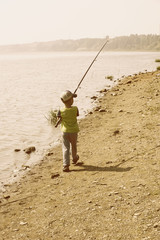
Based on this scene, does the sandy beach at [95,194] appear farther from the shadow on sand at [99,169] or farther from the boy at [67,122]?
the boy at [67,122]

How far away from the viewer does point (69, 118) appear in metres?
7.36

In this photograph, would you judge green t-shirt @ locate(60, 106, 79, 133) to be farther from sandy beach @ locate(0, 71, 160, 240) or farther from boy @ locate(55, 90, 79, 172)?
sandy beach @ locate(0, 71, 160, 240)

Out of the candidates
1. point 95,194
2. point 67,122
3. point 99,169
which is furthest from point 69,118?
point 95,194

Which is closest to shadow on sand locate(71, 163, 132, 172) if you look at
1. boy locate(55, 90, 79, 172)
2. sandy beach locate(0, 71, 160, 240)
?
sandy beach locate(0, 71, 160, 240)

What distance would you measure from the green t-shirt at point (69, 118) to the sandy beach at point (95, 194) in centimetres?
108

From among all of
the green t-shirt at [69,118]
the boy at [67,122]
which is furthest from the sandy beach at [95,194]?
the green t-shirt at [69,118]

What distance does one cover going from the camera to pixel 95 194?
236 inches

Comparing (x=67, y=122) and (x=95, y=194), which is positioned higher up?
(x=67, y=122)

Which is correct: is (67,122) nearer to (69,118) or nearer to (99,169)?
(69,118)

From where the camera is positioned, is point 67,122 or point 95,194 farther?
point 67,122

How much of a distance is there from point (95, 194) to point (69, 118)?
210cm

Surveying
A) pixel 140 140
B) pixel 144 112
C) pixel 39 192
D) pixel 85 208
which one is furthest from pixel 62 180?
pixel 144 112

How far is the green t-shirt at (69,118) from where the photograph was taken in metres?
7.27

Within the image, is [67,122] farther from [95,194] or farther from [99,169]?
[95,194]
